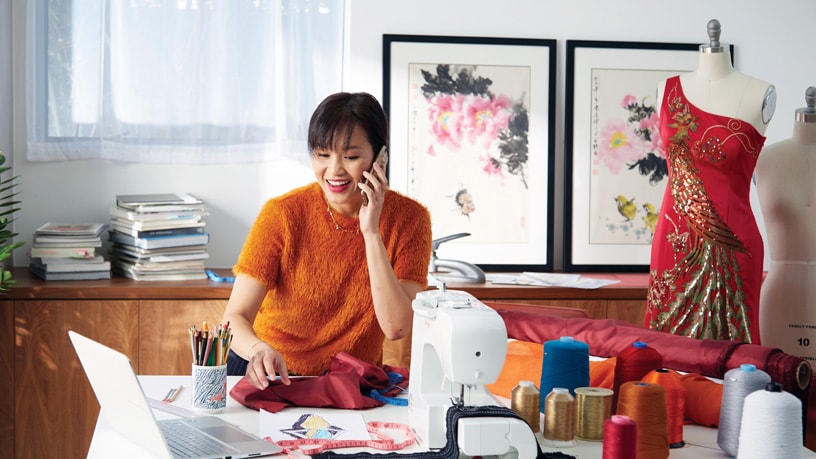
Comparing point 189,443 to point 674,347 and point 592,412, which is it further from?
point 674,347

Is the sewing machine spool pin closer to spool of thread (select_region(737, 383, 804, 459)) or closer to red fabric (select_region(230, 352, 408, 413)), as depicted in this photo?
red fabric (select_region(230, 352, 408, 413))

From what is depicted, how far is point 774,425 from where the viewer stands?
1381mm

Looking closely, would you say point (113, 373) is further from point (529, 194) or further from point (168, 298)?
point (529, 194)

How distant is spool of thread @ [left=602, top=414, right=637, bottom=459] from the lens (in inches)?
57.7

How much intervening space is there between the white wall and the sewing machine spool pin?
651 mm

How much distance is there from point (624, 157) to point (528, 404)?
2.58 metres

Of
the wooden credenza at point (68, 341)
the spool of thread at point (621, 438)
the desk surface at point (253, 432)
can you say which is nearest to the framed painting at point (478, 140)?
the wooden credenza at point (68, 341)

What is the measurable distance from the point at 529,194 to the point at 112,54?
193cm

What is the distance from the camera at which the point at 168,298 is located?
3.43m

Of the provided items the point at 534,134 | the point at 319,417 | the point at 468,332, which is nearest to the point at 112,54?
the point at 534,134

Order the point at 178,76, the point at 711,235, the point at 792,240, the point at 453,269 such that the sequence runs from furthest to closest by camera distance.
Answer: the point at 178,76, the point at 453,269, the point at 792,240, the point at 711,235

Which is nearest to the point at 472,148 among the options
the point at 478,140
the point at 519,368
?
the point at 478,140

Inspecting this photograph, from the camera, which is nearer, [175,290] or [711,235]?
[711,235]

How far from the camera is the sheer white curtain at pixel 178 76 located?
3873mm
